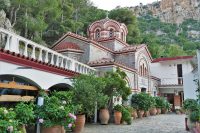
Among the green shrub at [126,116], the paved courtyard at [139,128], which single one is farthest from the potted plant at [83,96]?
the green shrub at [126,116]

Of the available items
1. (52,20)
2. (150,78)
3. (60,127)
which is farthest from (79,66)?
(52,20)

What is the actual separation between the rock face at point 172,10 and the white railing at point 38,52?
8497cm

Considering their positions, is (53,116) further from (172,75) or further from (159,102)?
(172,75)

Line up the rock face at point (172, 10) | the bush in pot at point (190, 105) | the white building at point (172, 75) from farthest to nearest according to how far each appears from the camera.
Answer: the rock face at point (172, 10) → the white building at point (172, 75) → the bush in pot at point (190, 105)

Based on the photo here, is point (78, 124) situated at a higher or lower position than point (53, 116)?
lower

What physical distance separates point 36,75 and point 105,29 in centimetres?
1817

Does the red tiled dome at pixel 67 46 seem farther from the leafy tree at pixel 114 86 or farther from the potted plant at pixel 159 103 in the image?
the potted plant at pixel 159 103

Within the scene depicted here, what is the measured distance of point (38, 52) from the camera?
1440cm

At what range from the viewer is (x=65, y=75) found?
41.4 feet

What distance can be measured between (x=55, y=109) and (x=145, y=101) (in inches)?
496

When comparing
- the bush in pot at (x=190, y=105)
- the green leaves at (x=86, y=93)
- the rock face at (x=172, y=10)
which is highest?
the rock face at (x=172, y=10)

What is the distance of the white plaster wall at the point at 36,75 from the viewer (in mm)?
8430

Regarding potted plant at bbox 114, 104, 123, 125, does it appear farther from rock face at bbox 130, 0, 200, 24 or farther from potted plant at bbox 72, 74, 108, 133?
rock face at bbox 130, 0, 200, 24

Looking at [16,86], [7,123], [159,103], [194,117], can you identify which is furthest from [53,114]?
[159,103]
